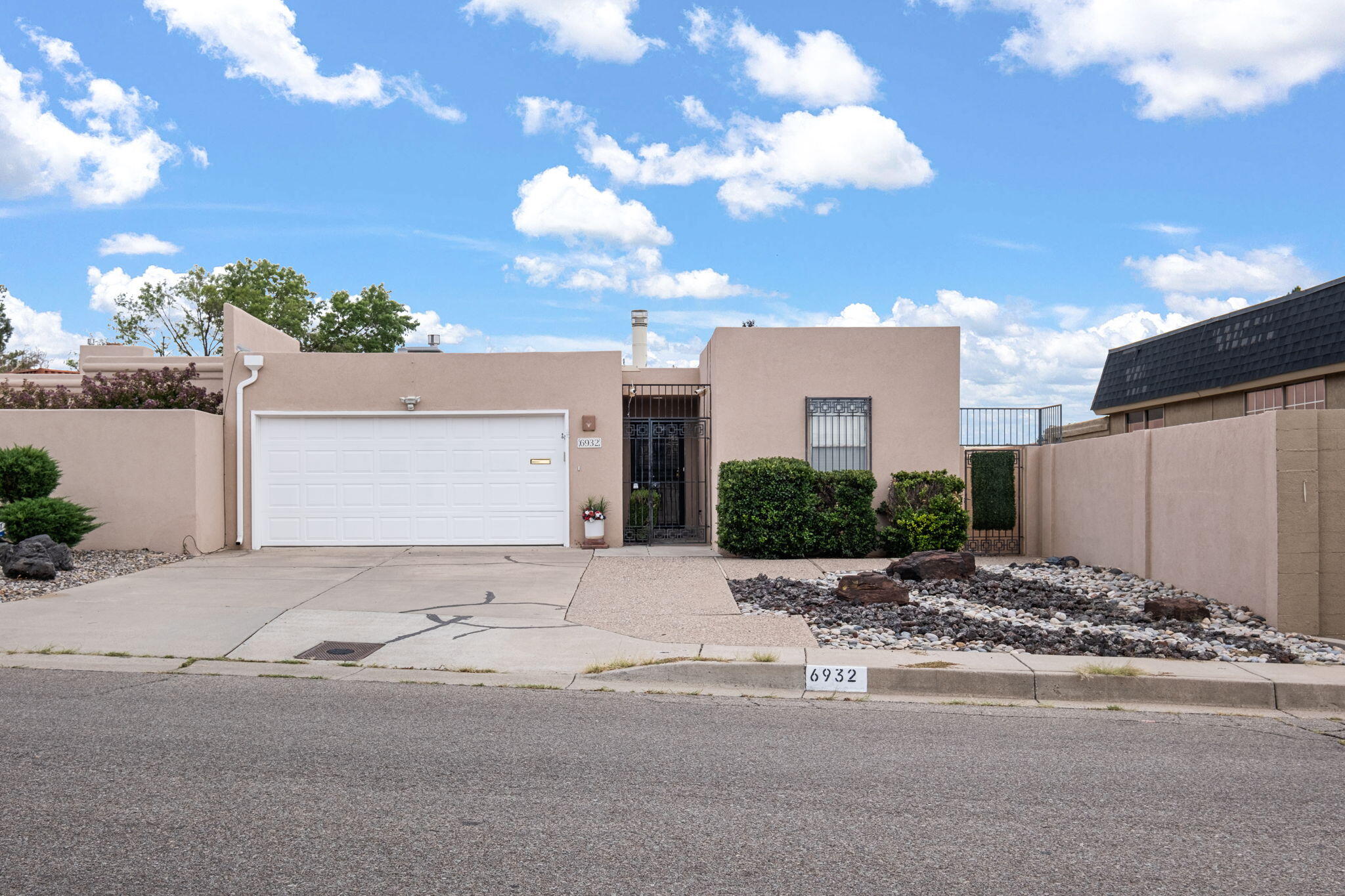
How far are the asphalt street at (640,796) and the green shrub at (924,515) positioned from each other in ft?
27.3

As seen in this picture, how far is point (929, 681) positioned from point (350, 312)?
127ft

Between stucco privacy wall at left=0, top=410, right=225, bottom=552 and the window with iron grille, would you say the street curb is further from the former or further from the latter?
stucco privacy wall at left=0, top=410, right=225, bottom=552

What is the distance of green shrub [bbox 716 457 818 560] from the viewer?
14758 mm

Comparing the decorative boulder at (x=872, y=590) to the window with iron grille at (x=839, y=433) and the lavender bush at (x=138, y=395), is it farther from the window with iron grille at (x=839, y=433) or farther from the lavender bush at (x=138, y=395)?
the lavender bush at (x=138, y=395)

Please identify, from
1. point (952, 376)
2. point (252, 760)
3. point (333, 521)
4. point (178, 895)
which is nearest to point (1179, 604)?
point (952, 376)

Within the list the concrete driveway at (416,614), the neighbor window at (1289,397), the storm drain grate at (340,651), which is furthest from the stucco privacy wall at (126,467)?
the neighbor window at (1289,397)

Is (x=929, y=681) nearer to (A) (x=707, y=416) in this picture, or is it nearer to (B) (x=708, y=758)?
(B) (x=708, y=758)

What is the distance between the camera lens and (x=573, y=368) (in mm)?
16500

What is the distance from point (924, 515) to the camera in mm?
15227

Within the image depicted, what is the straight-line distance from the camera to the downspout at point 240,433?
16.2 m

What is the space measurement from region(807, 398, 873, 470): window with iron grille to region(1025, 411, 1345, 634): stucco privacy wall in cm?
359

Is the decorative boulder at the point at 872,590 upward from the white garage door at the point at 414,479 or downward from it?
downward

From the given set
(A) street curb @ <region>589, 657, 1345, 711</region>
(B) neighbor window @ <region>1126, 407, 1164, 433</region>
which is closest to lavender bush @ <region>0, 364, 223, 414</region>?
(A) street curb @ <region>589, 657, 1345, 711</region>

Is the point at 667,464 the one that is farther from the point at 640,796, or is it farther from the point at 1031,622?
the point at 640,796
